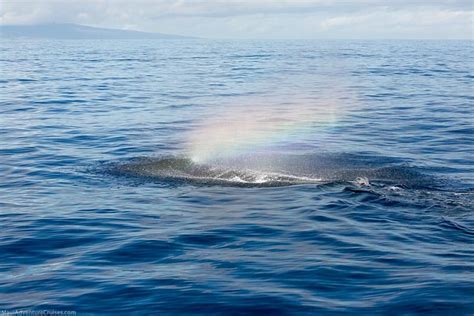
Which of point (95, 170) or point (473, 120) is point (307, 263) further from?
point (473, 120)

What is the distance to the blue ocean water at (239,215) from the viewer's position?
456 inches

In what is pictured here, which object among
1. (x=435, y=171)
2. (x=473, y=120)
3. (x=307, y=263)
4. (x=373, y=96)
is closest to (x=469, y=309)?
(x=307, y=263)

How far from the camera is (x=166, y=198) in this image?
60.5ft

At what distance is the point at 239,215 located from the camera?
16766 mm

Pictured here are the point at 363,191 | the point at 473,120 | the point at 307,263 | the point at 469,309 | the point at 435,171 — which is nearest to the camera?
the point at 469,309

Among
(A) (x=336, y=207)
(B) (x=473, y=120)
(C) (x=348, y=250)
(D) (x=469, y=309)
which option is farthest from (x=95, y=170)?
(B) (x=473, y=120)

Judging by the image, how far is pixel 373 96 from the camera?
45875mm

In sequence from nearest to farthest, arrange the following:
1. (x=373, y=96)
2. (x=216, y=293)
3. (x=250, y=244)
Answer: (x=216, y=293), (x=250, y=244), (x=373, y=96)

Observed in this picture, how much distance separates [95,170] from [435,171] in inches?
460

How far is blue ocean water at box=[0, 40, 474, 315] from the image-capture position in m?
11.6

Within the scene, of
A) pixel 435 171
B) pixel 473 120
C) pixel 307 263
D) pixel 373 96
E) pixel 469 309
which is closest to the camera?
pixel 469 309

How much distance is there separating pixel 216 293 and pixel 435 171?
12682 mm

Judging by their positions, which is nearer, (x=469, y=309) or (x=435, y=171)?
(x=469, y=309)

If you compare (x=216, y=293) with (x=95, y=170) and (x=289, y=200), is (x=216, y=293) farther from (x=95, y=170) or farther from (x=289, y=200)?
(x=95, y=170)
